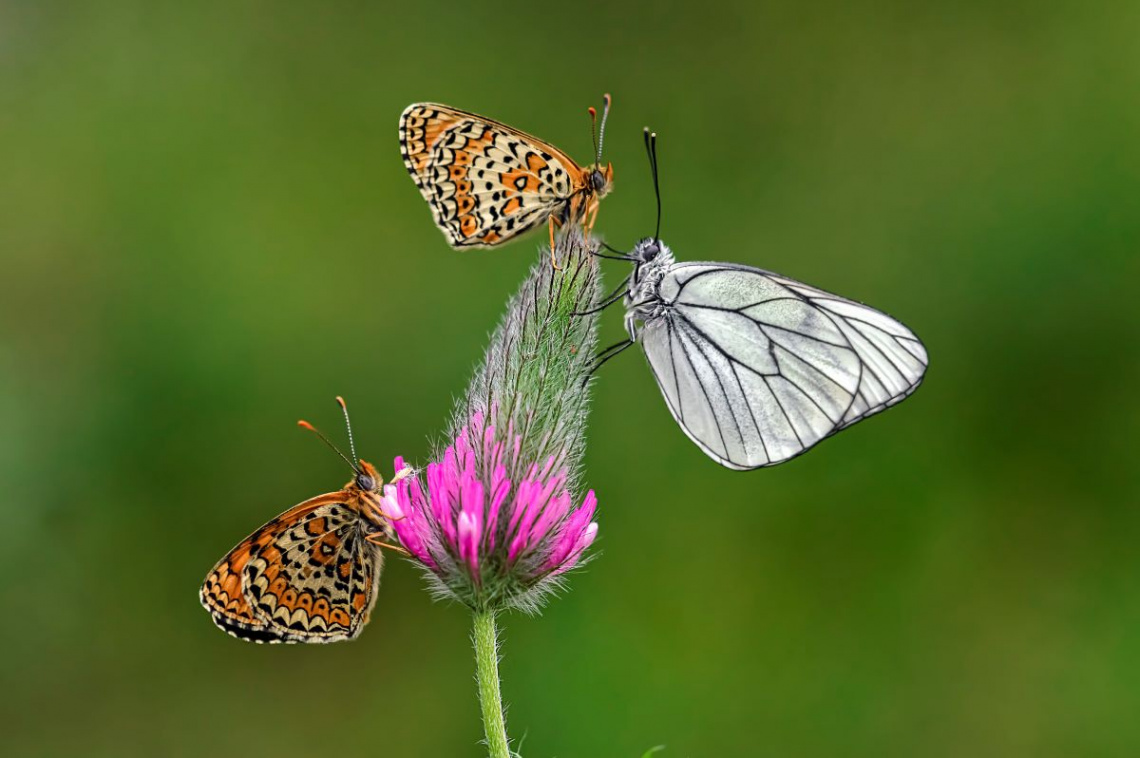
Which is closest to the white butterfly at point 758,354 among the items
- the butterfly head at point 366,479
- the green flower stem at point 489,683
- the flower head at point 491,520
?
the flower head at point 491,520

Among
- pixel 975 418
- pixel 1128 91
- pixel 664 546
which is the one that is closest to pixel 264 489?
pixel 664 546

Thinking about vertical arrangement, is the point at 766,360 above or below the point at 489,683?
above

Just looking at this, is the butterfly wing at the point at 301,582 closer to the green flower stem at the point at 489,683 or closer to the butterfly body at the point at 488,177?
the green flower stem at the point at 489,683

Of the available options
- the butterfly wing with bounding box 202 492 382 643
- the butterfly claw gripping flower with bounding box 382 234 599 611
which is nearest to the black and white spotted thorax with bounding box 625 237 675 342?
the butterfly claw gripping flower with bounding box 382 234 599 611

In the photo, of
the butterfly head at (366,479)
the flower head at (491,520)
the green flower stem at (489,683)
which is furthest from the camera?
the butterfly head at (366,479)

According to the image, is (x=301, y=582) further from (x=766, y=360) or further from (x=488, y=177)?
(x=766, y=360)

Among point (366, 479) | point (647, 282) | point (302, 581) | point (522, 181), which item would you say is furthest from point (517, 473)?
point (522, 181)

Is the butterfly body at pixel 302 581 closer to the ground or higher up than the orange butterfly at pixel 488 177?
closer to the ground
